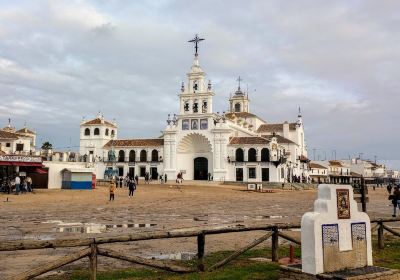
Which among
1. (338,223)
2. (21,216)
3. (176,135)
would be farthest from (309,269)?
(176,135)

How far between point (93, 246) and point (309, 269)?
4071mm

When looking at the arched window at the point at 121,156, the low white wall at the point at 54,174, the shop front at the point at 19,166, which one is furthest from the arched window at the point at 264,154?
the shop front at the point at 19,166

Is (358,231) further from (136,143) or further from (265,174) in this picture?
(136,143)

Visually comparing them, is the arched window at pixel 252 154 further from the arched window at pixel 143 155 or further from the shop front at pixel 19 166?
the shop front at pixel 19 166

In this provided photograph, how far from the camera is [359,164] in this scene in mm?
151125

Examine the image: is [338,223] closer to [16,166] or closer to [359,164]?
[16,166]

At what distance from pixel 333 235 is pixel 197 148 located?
2482 inches

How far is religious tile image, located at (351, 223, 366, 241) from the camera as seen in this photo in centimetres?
812

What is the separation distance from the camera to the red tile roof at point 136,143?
240 ft

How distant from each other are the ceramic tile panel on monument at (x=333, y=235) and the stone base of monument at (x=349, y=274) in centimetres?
10

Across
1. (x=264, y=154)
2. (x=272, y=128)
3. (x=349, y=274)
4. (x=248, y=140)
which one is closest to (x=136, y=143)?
(x=248, y=140)

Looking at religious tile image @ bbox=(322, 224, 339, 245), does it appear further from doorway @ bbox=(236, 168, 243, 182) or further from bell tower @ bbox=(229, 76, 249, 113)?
bell tower @ bbox=(229, 76, 249, 113)

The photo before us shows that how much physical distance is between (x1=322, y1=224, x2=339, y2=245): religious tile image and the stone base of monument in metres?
0.56

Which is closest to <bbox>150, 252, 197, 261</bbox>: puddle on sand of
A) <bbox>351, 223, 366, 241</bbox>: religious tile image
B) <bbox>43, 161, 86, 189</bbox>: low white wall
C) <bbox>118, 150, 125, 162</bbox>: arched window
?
<bbox>351, 223, 366, 241</bbox>: religious tile image
